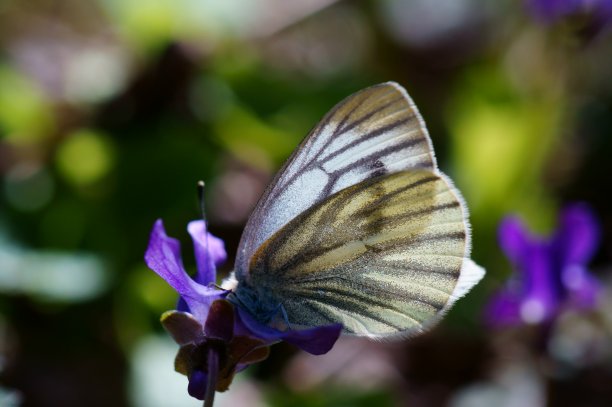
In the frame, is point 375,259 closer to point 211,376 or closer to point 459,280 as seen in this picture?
point 459,280

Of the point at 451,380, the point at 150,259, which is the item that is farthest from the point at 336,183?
the point at 451,380

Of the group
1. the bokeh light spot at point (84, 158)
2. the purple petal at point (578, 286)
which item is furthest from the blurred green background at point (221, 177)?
the purple petal at point (578, 286)

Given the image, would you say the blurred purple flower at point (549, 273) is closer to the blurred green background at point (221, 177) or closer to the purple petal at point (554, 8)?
the blurred green background at point (221, 177)

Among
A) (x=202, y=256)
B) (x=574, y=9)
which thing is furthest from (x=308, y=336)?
(x=574, y=9)

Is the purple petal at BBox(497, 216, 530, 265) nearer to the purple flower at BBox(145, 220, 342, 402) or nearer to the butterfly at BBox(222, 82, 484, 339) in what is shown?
the butterfly at BBox(222, 82, 484, 339)

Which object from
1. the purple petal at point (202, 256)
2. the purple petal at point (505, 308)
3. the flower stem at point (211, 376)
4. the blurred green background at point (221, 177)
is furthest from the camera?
the blurred green background at point (221, 177)

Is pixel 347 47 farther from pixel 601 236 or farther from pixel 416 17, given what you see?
pixel 601 236
